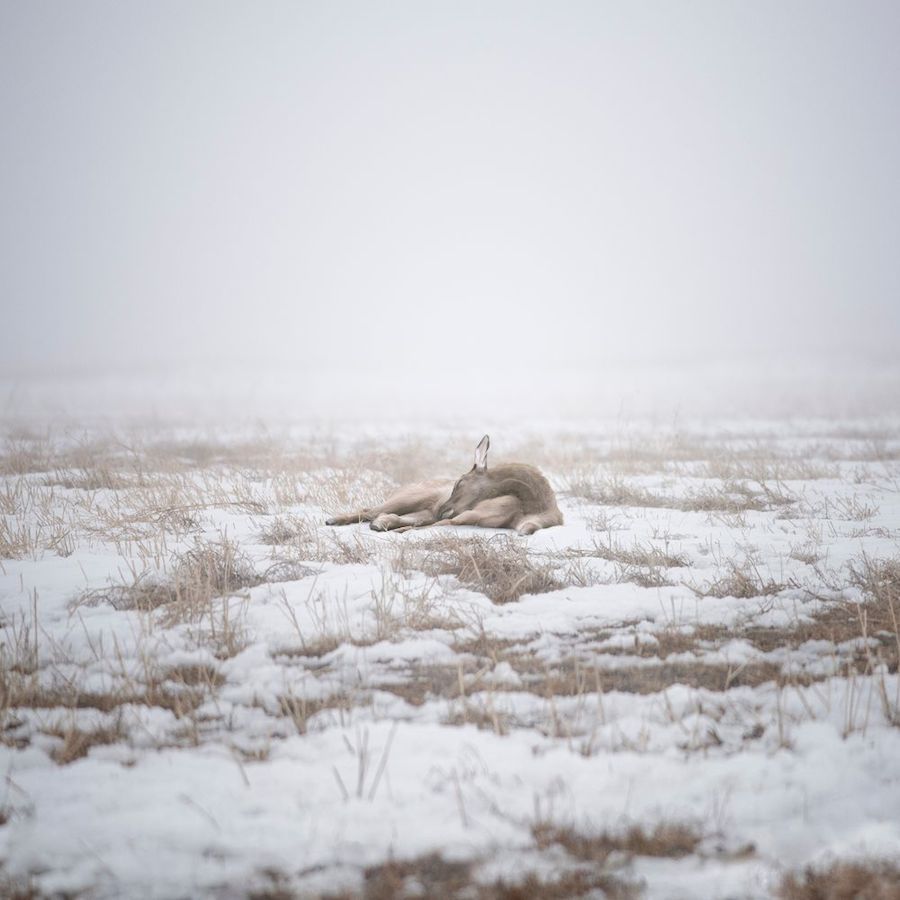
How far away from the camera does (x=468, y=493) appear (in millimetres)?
6605

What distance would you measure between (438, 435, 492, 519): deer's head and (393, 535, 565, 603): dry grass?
4.73 ft

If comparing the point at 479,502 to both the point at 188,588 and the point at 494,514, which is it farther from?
the point at 188,588

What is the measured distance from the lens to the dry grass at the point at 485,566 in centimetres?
423

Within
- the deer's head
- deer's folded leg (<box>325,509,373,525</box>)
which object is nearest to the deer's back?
the deer's head

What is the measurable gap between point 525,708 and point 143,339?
83.3 m

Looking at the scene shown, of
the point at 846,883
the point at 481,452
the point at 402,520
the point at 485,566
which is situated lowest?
the point at 846,883

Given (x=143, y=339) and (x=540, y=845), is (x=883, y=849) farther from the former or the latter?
(x=143, y=339)

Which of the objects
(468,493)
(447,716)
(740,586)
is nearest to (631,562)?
(740,586)

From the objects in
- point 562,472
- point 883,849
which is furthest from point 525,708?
point 562,472

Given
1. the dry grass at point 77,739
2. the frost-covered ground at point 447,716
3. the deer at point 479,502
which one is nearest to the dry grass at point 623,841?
the frost-covered ground at point 447,716

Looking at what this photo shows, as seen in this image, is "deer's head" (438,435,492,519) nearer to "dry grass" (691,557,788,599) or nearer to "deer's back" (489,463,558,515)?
"deer's back" (489,463,558,515)

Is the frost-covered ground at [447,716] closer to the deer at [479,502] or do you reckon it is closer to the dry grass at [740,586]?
the dry grass at [740,586]

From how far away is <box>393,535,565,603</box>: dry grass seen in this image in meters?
4.23

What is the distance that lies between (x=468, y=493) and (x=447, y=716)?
409 centimetres
